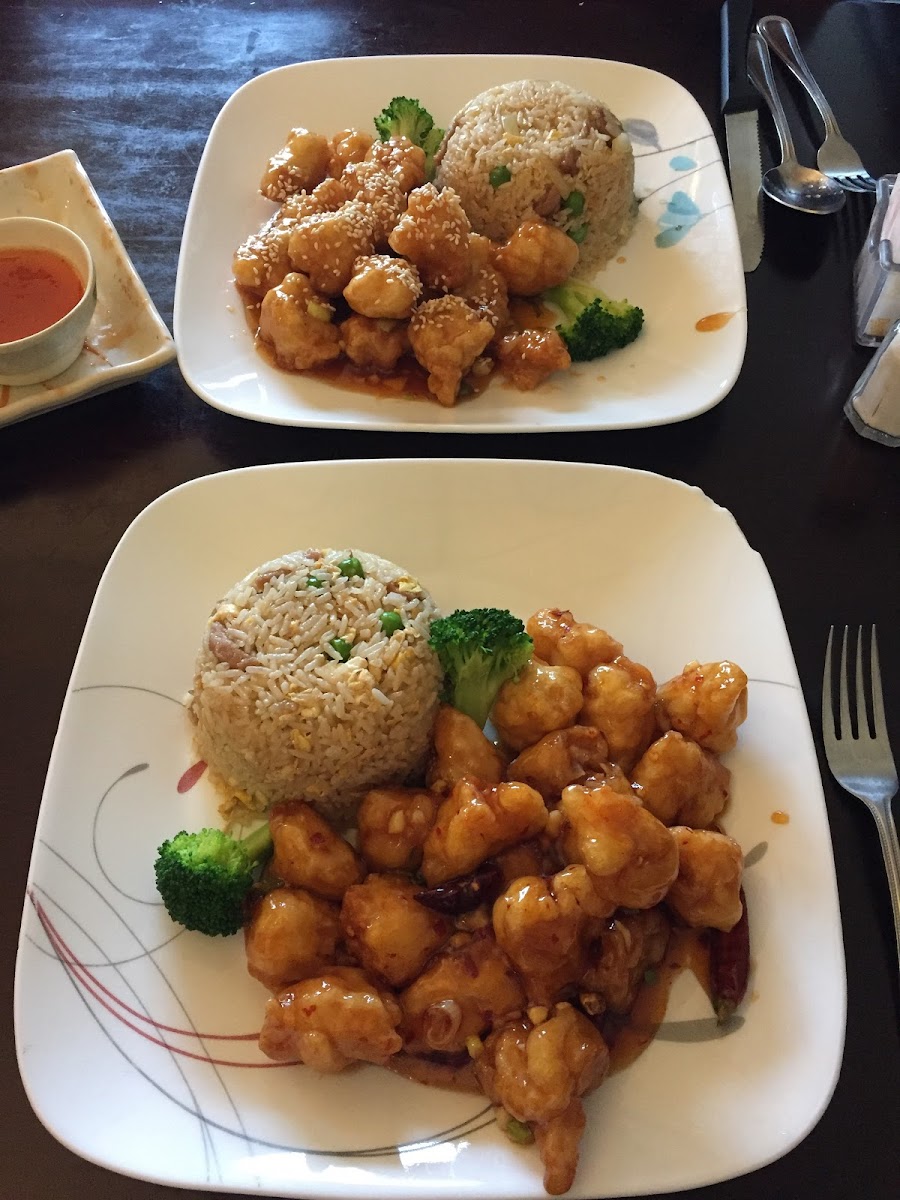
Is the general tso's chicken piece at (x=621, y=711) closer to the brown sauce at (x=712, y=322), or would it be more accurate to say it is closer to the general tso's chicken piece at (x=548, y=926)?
the general tso's chicken piece at (x=548, y=926)

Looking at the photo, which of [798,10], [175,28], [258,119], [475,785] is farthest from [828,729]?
[175,28]

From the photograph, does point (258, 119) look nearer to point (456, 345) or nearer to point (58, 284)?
point (58, 284)

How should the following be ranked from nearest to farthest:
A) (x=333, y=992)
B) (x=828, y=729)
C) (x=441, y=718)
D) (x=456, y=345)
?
(x=333, y=992)
(x=441, y=718)
(x=828, y=729)
(x=456, y=345)

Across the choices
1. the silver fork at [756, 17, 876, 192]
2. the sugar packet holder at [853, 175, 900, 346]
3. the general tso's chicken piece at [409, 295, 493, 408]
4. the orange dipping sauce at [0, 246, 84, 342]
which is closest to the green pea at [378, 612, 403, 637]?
the general tso's chicken piece at [409, 295, 493, 408]

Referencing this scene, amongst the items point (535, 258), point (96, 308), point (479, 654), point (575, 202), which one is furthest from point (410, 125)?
point (479, 654)

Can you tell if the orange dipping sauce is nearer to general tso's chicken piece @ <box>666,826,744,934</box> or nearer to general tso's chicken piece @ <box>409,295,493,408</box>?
general tso's chicken piece @ <box>409,295,493,408</box>

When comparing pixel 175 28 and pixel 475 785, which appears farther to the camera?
pixel 175 28
